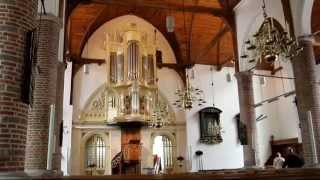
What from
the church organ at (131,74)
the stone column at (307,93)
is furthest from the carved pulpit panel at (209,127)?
the stone column at (307,93)

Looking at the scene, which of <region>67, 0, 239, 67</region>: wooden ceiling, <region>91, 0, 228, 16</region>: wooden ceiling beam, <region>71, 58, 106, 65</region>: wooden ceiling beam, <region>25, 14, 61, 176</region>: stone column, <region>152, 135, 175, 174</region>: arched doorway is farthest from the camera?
<region>152, 135, 175, 174</region>: arched doorway

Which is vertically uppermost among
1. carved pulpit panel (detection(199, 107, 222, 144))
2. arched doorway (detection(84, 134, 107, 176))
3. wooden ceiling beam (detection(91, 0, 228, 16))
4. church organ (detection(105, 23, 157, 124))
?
wooden ceiling beam (detection(91, 0, 228, 16))

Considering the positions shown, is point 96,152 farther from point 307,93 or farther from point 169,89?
point 307,93

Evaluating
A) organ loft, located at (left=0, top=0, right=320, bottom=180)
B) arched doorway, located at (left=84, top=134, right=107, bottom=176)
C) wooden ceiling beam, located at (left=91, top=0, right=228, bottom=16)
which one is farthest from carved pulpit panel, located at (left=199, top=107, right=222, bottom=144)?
wooden ceiling beam, located at (left=91, top=0, right=228, bottom=16)

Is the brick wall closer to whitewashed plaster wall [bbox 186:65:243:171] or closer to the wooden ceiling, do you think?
the wooden ceiling

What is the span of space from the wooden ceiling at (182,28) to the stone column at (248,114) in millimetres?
3194

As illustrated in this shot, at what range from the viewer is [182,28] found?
57.2ft

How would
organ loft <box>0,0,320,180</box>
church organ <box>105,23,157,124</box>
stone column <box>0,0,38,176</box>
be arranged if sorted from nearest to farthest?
stone column <box>0,0,38,176</box>, organ loft <box>0,0,320,180</box>, church organ <box>105,23,157,124</box>

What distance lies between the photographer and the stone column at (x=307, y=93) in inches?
355

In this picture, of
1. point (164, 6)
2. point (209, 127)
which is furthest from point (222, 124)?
point (164, 6)

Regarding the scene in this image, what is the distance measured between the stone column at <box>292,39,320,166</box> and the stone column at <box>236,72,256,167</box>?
320 centimetres

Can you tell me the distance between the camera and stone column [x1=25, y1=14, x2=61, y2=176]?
6375mm

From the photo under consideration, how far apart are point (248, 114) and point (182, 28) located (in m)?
6.86

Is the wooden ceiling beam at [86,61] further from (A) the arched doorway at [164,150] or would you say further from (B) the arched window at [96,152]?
(A) the arched doorway at [164,150]
